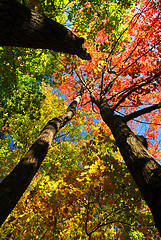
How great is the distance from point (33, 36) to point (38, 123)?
7.15 metres

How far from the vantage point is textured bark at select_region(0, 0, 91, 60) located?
5.11 ft

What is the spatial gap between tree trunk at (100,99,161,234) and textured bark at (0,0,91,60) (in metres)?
2.19

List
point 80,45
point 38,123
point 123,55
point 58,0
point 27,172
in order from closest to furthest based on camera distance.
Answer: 1. point 27,172
2. point 80,45
3. point 58,0
4. point 38,123
5. point 123,55

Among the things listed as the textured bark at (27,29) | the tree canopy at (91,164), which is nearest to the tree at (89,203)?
the tree canopy at (91,164)

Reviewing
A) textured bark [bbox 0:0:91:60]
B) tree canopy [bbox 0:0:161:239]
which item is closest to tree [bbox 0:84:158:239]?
tree canopy [bbox 0:0:161:239]

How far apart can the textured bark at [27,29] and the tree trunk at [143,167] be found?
2.19m

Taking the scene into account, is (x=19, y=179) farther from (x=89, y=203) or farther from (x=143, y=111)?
(x=143, y=111)

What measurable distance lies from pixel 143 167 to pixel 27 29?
8.34ft

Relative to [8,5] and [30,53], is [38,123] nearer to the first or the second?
[30,53]

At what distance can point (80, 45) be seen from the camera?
9.62 ft

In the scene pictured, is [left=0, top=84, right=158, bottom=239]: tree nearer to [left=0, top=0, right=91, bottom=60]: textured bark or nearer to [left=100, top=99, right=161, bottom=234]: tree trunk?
[left=100, top=99, right=161, bottom=234]: tree trunk

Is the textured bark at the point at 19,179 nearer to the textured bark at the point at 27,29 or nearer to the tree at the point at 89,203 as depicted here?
the tree at the point at 89,203

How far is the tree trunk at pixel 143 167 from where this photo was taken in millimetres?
1534

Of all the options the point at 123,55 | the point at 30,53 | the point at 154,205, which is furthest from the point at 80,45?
the point at 123,55
